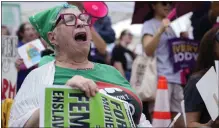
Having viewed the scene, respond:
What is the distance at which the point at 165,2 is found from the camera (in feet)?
24.3

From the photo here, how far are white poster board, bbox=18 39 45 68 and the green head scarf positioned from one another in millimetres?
3518

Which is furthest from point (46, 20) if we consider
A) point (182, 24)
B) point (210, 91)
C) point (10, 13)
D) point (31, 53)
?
point (10, 13)

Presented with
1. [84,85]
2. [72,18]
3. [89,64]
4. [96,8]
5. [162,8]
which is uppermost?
[162,8]

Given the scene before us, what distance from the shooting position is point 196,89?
4.76 m

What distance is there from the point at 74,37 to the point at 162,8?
3.74 meters

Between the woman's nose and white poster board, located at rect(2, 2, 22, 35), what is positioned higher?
white poster board, located at rect(2, 2, 22, 35)

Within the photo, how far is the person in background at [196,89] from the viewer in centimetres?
478

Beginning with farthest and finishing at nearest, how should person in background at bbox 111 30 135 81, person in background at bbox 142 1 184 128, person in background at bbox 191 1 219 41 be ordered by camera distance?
person in background at bbox 111 30 135 81
person in background at bbox 191 1 219 41
person in background at bbox 142 1 184 128

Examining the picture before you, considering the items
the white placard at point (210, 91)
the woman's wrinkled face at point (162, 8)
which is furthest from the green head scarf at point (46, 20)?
the woman's wrinkled face at point (162, 8)

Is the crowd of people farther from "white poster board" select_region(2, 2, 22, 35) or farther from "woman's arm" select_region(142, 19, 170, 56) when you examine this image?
"white poster board" select_region(2, 2, 22, 35)

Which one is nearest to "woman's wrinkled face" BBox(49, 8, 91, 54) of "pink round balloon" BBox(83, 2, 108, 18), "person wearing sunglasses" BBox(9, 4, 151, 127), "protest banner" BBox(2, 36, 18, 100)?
"person wearing sunglasses" BBox(9, 4, 151, 127)

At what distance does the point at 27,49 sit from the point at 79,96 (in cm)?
457

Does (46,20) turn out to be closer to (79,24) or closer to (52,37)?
(52,37)

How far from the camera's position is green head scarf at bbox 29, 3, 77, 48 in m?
3.86
